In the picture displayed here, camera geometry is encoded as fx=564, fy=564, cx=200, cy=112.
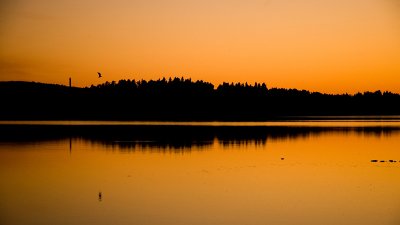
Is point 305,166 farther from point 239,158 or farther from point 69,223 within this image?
point 69,223

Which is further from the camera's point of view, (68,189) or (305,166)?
(305,166)

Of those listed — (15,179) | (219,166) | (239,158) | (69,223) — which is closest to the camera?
(69,223)

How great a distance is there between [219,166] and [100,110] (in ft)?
472

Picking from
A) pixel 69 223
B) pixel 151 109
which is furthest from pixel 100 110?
pixel 69 223

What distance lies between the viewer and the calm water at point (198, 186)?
16812 millimetres

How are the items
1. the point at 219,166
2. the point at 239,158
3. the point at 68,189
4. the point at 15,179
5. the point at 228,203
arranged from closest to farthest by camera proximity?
the point at 228,203
the point at 68,189
the point at 15,179
the point at 219,166
the point at 239,158

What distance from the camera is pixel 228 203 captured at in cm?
1862

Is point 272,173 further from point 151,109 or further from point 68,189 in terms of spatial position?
point 151,109

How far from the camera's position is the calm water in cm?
1681

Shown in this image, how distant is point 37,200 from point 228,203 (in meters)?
6.39

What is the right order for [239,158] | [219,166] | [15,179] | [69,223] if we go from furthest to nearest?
1. [239,158]
2. [219,166]
3. [15,179]
4. [69,223]

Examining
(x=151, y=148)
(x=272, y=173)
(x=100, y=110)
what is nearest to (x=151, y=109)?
(x=100, y=110)

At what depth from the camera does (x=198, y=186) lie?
22047 millimetres

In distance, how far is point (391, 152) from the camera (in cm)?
3703
